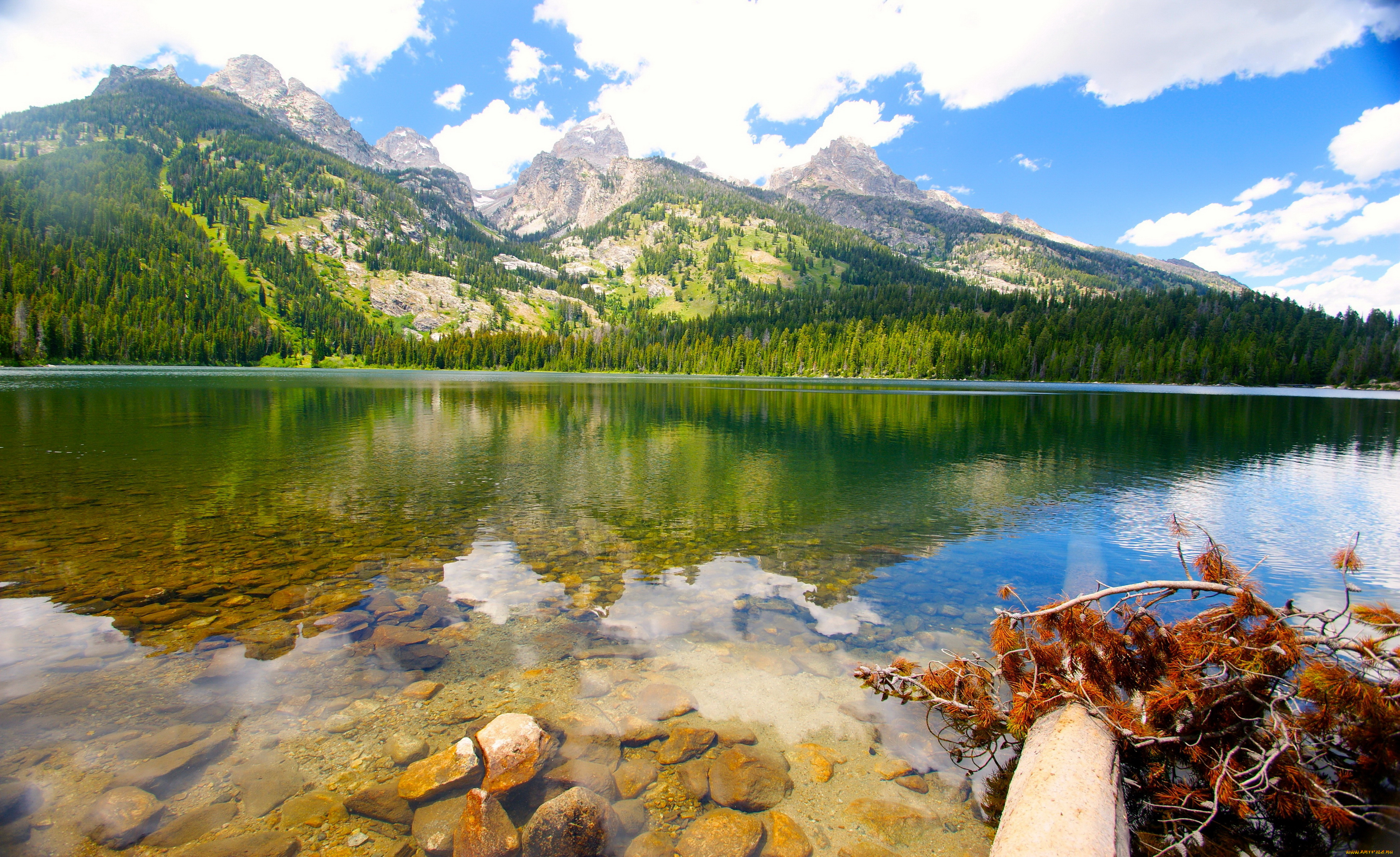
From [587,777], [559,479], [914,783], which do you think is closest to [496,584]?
[587,777]

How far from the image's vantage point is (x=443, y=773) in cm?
630

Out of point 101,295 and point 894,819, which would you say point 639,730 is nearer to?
point 894,819

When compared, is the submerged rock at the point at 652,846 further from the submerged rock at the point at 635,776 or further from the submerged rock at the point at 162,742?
the submerged rock at the point at 162,742

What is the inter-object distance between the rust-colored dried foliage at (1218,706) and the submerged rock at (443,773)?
557cm

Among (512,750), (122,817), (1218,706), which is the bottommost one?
(122,817)

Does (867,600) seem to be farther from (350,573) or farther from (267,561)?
(267,561)

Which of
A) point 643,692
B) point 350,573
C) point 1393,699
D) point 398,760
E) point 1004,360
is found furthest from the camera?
point 1004,360

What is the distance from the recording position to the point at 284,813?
5.87 metres

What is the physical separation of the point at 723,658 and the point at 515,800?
13.9 feet

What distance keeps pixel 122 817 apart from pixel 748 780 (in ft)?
21.3

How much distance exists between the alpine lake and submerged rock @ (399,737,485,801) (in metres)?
0.04

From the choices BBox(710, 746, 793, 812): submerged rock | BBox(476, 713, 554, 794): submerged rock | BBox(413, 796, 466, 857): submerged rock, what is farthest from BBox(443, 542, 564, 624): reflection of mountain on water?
BBox(710, 746, 793, 812): submerged rock

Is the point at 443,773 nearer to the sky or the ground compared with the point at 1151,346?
nearer to the ground

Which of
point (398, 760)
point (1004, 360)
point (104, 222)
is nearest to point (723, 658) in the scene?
point (398, 760)
